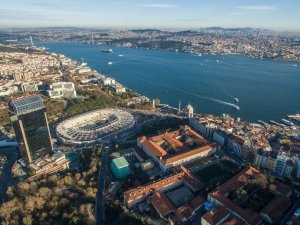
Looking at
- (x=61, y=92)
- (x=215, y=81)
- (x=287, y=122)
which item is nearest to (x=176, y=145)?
(x=287, y=122)

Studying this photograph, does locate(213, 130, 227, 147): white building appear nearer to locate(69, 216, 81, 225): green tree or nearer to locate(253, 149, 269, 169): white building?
locate(253, 149, 269, 169): white building

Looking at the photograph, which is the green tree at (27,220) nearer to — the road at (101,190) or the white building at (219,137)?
the road at (101,190)

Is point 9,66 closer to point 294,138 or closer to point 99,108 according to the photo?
point 99,108

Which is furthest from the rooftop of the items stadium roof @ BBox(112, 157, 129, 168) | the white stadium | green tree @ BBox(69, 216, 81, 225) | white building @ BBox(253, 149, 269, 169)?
green tree @ BBox(69, 216, 81, 225)

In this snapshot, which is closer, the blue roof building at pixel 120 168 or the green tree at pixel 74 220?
the green tree at pixel 74 220

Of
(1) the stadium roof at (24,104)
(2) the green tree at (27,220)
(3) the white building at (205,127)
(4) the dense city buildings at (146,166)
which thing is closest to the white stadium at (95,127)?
(4) the dense city buildings at (146,166)

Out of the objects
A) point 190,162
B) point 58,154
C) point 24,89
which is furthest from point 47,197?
point 24,89
